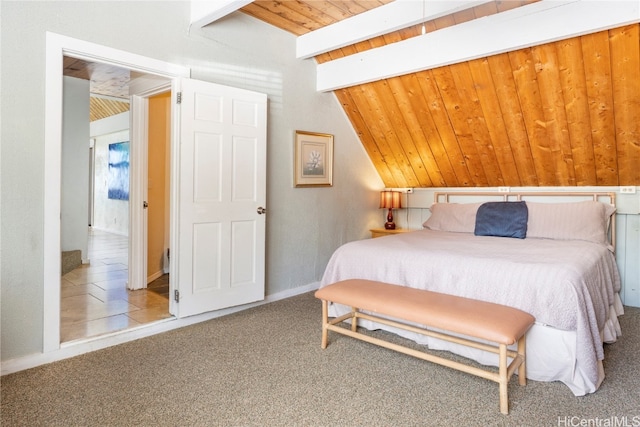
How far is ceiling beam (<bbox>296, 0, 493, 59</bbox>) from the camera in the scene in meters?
2.96

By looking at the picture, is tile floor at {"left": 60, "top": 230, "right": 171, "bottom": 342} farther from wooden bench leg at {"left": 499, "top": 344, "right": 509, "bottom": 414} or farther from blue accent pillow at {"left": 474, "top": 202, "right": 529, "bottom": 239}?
blue accent pillow at {"left": 474, "top": 202, "right": 529, "bottom": 239}

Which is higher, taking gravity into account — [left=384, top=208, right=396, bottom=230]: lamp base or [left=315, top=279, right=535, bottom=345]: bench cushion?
[left=384, top=208, right=396, bottom=230]: lamp base

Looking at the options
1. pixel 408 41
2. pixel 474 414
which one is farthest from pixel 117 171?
pixel 474 414

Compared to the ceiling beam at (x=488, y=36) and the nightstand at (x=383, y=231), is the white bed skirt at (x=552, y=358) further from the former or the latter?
the nightstand at (x=383, y=231)

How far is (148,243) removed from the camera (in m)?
4.41

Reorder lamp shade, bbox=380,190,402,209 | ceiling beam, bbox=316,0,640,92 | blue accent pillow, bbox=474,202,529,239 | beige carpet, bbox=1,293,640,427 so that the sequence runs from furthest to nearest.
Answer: lamp shade, bbox=380,190,402,209, blue accent pillow, bbox=474,202,529,239, ceiling beam, bbox=316,0,640,92, beige carpet, bbox=1,293,640,427

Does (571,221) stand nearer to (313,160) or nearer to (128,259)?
(313,160)

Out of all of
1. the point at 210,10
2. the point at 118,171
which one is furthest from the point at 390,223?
the point at 118,171

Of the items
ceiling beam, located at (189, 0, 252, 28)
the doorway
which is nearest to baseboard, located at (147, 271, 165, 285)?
the doorway

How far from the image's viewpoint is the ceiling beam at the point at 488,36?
8.89ft

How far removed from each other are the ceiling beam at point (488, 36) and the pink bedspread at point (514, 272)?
5.02 feet

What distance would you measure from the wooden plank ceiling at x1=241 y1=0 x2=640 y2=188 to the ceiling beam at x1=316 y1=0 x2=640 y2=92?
87mm

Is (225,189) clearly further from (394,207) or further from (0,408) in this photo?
(394,207)

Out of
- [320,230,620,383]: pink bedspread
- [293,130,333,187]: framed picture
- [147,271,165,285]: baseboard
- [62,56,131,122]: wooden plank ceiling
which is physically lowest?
[147,271,165,285]: baseboard
